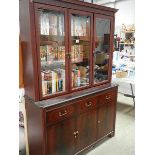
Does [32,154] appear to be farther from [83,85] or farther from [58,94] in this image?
[83,85]

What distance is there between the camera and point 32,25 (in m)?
1.66

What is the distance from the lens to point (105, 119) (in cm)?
251

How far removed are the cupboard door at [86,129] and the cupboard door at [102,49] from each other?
1.52ft

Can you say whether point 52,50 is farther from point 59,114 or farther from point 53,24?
point 59,114

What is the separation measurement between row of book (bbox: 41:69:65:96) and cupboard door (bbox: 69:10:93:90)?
13 centimetres

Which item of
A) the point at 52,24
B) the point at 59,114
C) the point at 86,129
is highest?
the point at 52,24

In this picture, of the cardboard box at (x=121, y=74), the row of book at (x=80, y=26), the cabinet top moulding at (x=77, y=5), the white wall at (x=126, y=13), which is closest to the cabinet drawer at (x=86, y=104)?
the row of book at (x=80, y=26)

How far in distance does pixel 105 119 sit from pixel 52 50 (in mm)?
1263

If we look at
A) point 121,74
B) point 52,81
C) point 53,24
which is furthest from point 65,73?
point 121,74

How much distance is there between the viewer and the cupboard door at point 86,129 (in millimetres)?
2150

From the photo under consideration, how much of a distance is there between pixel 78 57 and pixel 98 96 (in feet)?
1.91

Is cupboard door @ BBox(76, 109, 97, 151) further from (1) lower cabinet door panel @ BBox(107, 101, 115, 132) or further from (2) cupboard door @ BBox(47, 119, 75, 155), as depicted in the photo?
(1) lower cabinet door panel @ BBox(107, 101, 115, 132)

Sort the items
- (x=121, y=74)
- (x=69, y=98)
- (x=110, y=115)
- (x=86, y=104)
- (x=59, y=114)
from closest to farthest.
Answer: (x=59, y=114) → (x=69, y=98) → (x=86, y=104) → (x=110, y=115) → (x=121, y=74)
